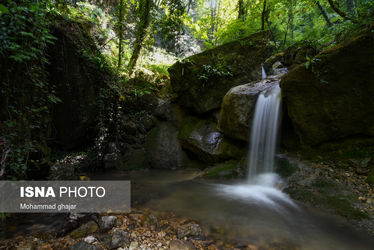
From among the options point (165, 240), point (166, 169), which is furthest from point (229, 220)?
point (166, 169)

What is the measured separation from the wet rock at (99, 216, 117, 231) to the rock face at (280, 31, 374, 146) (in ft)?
15.5

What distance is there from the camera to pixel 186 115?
26.1 ft

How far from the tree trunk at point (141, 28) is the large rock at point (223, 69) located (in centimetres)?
203

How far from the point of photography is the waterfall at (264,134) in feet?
16.5

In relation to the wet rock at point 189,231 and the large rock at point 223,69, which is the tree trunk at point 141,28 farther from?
the wet rock at point 189,231

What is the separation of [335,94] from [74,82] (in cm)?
660

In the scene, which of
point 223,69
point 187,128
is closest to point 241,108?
point 223,69

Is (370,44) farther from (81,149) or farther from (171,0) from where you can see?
(81,149)

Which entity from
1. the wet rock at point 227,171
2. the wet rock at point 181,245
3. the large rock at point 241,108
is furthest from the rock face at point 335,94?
the wet rock at point 181,245

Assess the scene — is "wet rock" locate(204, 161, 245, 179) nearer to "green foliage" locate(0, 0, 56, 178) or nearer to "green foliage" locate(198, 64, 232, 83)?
"green foliage" locate(198, 64, 232, 83)

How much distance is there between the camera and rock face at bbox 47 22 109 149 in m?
4.45

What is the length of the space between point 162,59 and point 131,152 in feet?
20.9

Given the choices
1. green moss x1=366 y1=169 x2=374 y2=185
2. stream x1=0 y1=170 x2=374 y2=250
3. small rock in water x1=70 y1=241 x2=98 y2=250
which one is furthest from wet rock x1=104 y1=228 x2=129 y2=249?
green moss x1=366 y1=169 x2=374 y2=185

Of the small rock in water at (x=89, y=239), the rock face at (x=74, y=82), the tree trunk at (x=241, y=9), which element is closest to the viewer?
the small rock in water at (x=89, y=239)
